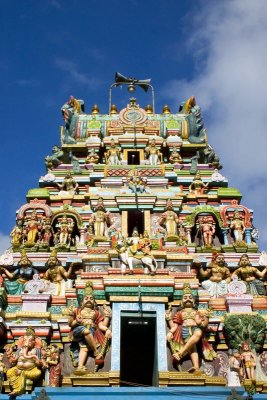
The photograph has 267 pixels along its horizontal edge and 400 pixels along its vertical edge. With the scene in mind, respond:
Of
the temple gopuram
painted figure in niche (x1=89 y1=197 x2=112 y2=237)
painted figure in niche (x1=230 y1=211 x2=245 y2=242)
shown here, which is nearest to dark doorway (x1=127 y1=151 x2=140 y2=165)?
the temple gopuram

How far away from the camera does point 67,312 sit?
16.9 m

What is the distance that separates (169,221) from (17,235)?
18.5 feet

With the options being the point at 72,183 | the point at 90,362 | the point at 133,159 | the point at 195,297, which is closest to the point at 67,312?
the point at 90,362

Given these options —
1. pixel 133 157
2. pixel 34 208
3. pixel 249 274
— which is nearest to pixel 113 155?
pixel 133 157

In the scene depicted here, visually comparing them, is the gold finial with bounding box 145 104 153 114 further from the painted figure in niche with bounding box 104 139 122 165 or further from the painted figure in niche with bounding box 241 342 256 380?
the painted figure in niche with bounding box 241 342 256 380

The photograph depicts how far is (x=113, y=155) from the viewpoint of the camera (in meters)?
25.8

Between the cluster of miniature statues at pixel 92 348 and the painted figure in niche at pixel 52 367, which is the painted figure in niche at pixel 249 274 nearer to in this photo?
the cluster of miniature statues at pixel 92 348

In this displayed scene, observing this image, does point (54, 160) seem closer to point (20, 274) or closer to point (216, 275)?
point (20, 274)

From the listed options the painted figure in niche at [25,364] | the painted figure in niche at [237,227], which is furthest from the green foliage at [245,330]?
the painted figure in niche at [25,364]

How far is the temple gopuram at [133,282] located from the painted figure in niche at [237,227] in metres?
0.05

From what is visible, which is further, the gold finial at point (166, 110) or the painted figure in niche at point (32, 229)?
the gold finial at point (166, 110)

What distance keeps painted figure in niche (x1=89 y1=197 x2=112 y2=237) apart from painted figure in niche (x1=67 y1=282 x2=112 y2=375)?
4.25m

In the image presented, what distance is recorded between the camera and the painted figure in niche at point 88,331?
1597 centimetres

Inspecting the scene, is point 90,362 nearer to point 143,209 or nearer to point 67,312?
point 67,312
